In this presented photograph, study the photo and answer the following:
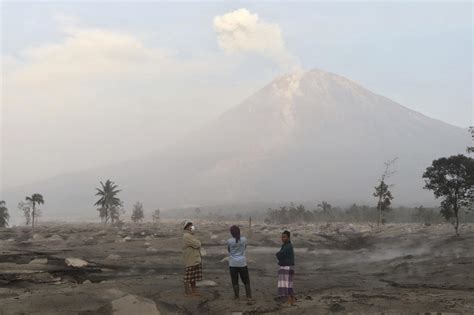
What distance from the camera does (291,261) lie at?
38.7ft

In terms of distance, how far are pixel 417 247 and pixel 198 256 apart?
60.5 ft

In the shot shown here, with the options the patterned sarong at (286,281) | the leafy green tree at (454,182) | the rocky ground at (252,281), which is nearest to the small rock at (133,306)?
the rocky ground at (252,281)

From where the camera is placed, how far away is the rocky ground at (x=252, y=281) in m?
10.9

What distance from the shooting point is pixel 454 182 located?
101ft

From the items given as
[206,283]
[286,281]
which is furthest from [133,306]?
[206,283]

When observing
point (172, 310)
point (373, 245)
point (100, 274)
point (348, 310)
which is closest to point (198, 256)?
point (172, 310)

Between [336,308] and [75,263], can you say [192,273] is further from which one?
[75,263]

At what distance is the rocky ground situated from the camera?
10883 millimetres

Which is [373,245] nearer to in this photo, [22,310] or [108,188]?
[22,310]

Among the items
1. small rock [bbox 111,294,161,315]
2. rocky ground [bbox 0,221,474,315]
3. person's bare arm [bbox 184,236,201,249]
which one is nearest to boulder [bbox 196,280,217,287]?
rocky ground [bbox 0,221,474,315]

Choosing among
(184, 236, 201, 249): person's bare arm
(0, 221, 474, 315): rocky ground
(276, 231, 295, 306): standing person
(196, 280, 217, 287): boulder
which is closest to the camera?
(0, 221, 474, 315): rocky ground

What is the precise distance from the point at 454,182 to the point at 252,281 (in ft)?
64.5

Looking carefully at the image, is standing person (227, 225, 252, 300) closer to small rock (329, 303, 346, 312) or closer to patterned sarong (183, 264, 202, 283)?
patterned sarong (183, 264, 202, 283)

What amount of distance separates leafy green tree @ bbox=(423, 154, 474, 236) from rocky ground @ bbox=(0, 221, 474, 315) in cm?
325
